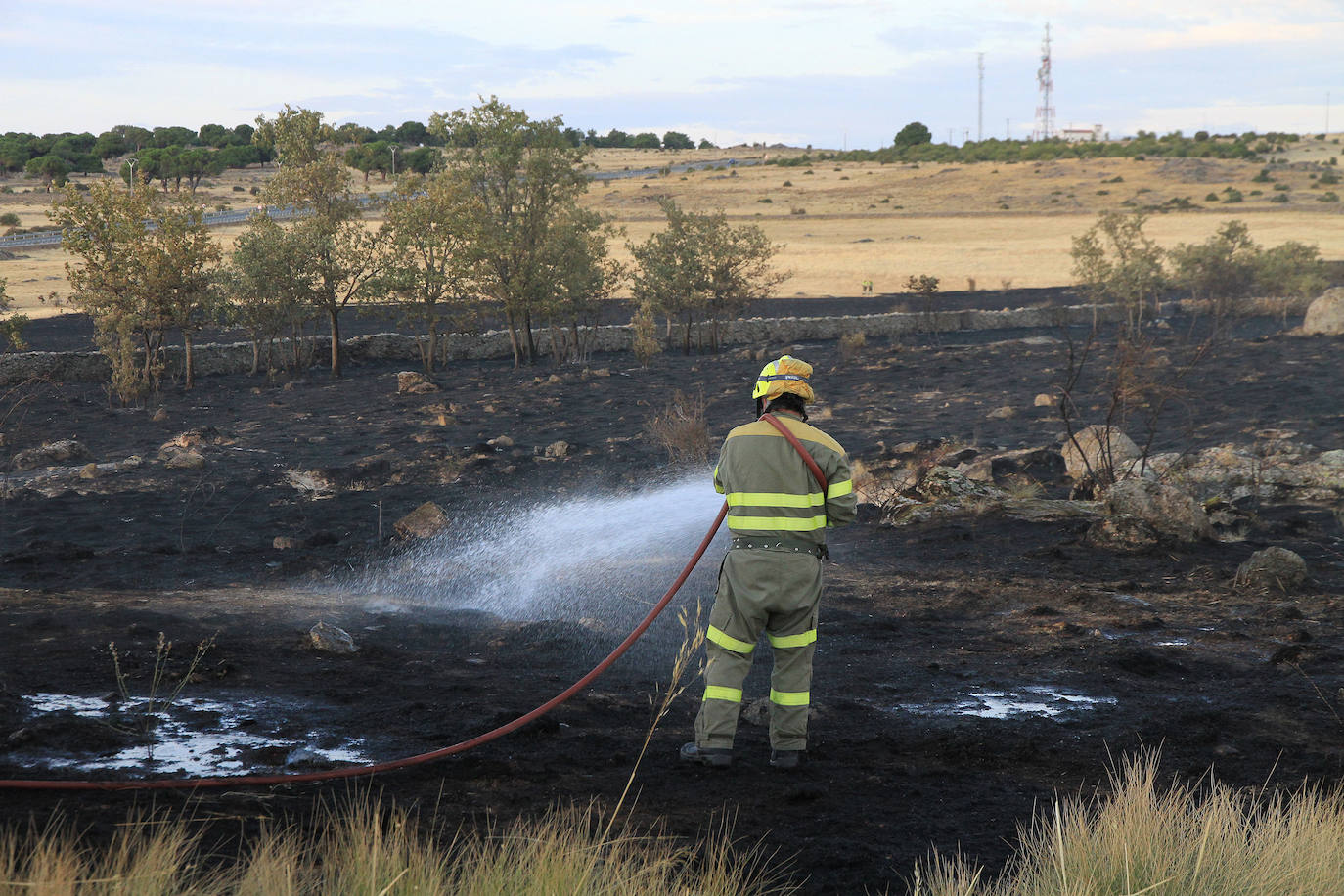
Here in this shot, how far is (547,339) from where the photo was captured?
83.6 feet

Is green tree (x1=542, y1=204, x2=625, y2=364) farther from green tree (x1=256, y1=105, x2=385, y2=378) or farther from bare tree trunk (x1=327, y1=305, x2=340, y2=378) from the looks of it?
bare tree trunk (x1=327, y1=305, x2=340, y2=378)

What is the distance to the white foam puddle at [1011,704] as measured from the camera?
5.80m

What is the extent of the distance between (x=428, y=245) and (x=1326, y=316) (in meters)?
18.8

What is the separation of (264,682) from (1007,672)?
417 centimetres

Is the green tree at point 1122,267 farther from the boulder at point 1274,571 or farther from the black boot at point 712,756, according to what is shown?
the black boot at point 712,756

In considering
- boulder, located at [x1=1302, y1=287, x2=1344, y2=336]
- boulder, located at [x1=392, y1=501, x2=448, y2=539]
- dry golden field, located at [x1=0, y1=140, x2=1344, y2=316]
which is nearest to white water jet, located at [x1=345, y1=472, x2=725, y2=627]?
boulder, located at [x1=392, y1=501, x2=448, y2=539]

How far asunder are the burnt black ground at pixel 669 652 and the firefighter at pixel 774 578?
0.23 metres

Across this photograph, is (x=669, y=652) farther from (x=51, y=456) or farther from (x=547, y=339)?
(x=547, y=339)

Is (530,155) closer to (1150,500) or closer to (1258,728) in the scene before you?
(1150,500)

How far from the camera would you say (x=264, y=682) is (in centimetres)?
597

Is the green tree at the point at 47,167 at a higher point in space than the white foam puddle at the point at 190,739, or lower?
higher

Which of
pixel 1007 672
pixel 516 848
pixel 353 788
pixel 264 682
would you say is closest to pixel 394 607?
pixel 264 682

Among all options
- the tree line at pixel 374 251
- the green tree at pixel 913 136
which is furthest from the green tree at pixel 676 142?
the tree line at pixel 374 251

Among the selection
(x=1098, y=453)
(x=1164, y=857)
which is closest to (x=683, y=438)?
(x=1098, y=453)
